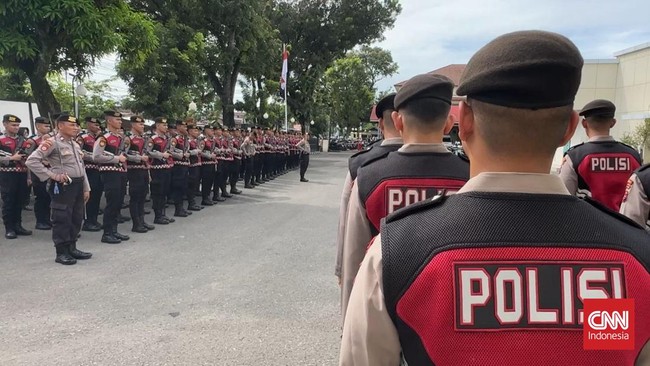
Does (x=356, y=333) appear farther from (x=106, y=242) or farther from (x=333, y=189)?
(x=333, y=189)

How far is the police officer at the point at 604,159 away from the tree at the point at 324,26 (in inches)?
1165

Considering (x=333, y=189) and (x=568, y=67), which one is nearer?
(x=568, y=67)

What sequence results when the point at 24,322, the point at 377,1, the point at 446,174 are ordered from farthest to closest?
the point at 377,1 < the point at 24,322 < the point at 446,174

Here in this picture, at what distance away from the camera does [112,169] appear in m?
7.43

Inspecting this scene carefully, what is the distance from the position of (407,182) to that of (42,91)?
391 inches

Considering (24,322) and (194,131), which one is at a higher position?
(194,131)

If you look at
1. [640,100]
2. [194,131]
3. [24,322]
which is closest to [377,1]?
[640,100]

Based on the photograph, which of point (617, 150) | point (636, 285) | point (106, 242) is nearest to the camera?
point (636, 285)

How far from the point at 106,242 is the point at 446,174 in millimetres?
6199

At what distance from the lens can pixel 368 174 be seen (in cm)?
237

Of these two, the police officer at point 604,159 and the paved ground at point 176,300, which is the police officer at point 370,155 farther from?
the police officer at point 604,159

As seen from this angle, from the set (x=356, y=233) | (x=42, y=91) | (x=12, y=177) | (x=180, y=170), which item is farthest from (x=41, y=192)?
(x=356, y=233)

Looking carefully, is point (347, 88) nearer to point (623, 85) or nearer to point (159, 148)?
point (623, 85)

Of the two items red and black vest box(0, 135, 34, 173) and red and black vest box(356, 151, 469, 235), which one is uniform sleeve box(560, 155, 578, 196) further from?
red and black vest box(0, 135, 34, 173)
